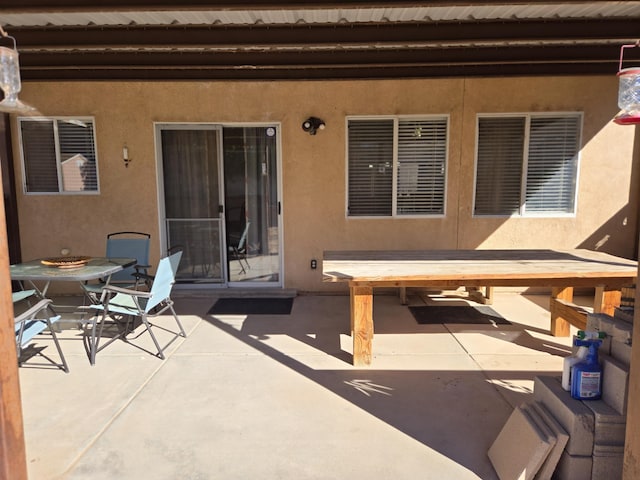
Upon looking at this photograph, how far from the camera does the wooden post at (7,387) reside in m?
1.50

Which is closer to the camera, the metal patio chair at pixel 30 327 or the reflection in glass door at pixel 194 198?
the metal patio chair at pixel 30 327

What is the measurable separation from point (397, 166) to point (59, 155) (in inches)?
177

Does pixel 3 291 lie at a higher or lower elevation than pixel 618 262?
higher

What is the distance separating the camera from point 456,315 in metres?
4.78

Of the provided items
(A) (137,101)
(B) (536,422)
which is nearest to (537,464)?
(B) (536,422)

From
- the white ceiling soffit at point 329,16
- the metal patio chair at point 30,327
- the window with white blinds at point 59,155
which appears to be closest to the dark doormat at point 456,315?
the white ceiling soffit at point 329,16

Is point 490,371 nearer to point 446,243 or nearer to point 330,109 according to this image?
point 446,243

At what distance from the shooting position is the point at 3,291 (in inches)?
59.6

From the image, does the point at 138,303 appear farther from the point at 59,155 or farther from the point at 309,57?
the point at 309,57

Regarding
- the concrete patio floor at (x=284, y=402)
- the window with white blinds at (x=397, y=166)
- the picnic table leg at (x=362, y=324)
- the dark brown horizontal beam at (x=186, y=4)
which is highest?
the dark brown horizontal beam at (x=186, y=4)

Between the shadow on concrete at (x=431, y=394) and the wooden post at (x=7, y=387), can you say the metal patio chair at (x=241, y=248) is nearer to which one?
the shadow on concrete at (x=431, y=394)

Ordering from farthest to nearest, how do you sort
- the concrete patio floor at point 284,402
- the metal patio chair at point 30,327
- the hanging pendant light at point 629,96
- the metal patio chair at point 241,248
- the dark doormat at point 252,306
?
the metal patio chair at point 241,248 < the dark doormat at point 252,306 < the metal patio chair at point 30,327 < the hanging pendant light at point 629,96 < the concrete patio floor at point 284,402

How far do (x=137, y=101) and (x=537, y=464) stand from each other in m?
5.63

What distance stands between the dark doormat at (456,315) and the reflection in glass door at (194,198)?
109 inches
